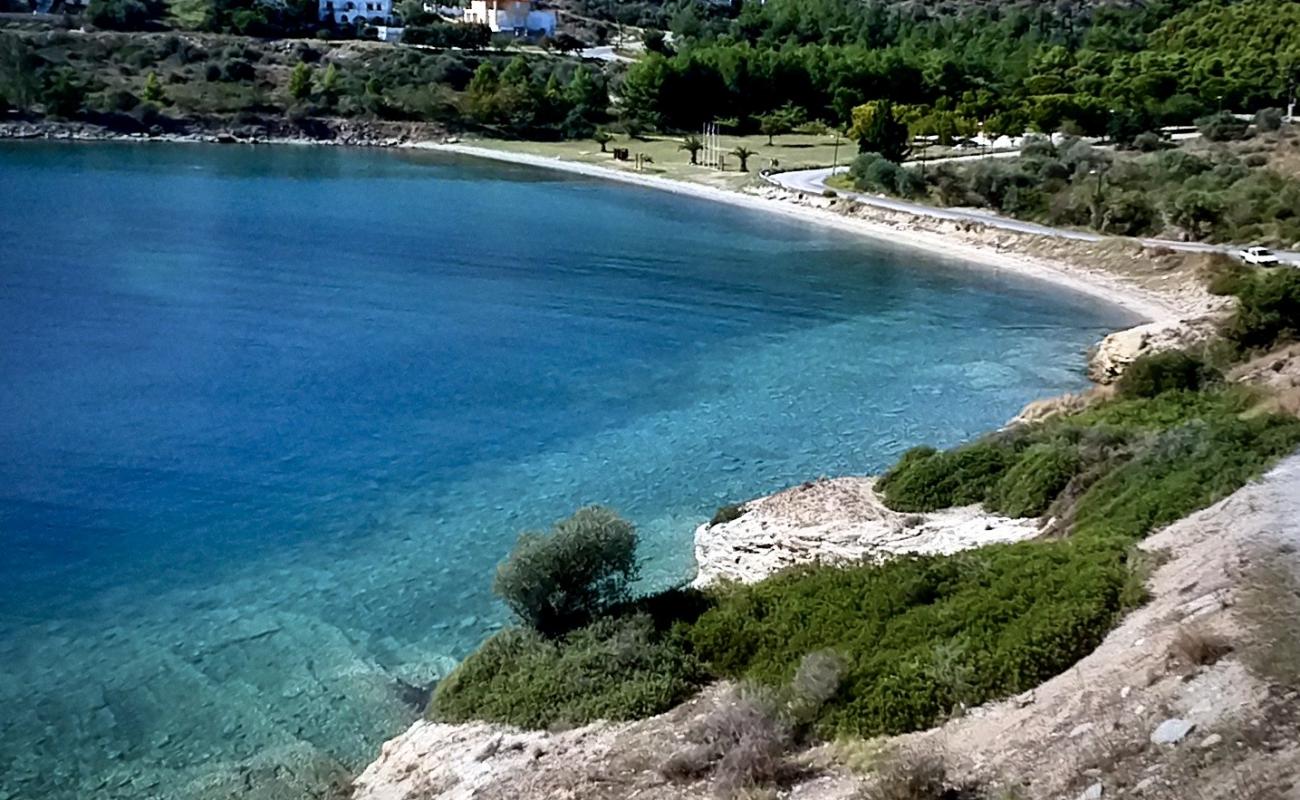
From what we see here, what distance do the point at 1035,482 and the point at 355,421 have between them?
17383 millimetres

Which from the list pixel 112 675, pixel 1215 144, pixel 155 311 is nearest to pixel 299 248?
pixel 155 311

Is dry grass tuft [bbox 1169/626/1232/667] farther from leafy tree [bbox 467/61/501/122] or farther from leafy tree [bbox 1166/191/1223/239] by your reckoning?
leafy tree [bbox 467/61/501/122]

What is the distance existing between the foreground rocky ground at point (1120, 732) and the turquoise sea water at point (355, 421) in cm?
311

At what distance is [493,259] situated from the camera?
5553cm

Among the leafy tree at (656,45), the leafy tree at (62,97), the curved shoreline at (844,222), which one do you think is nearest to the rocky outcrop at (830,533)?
the curved shoreline at (844,222)

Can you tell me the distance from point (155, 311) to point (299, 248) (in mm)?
14537

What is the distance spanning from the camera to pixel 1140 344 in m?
33.7

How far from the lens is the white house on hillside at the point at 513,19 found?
15125cm

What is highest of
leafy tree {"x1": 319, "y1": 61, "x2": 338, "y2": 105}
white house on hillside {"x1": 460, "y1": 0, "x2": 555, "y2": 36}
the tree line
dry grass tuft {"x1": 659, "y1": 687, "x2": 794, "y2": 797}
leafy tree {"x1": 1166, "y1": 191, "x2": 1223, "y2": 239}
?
white house on hillside {"x1": 460, "y1": 0, "x2": 555, "y2": 36}

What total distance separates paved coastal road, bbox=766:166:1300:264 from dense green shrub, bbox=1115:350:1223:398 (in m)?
22.8

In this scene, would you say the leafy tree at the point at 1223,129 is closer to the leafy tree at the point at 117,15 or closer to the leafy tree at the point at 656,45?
the leafy tree at the point at 656,45

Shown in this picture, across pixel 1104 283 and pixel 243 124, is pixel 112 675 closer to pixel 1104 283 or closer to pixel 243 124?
pixel 1104 283

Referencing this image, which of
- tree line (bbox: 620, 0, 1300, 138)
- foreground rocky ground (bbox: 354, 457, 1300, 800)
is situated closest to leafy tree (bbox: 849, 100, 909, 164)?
tree line (bbox: 620, 0, 1300, 138)

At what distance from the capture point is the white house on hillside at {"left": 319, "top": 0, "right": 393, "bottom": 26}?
144 metres
